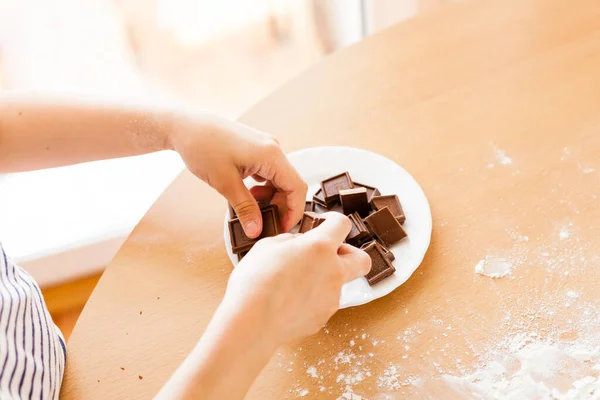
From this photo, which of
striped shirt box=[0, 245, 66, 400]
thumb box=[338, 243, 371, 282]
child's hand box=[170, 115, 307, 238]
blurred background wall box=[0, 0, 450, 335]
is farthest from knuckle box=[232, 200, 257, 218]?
blurred background wall box=[0, 0, 450, 335]

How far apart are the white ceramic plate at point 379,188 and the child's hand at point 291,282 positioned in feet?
0.42

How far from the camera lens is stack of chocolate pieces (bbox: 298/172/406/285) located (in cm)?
120

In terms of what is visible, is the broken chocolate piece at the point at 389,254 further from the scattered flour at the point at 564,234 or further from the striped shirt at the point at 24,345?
the striped shirt at the point at 24,345

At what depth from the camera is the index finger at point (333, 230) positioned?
1.05 m

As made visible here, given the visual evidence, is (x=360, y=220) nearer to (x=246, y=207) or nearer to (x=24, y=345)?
(x=246, y=207)

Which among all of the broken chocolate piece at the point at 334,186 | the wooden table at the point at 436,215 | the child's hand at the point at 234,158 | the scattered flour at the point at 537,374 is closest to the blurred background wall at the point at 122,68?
the wooden table at the point at 436,215

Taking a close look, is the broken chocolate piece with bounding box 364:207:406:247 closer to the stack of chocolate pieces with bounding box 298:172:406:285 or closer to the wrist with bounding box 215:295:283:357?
the stack of chocolate pieces with bounding box 298:172:406:285

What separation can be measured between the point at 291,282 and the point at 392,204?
0.42m

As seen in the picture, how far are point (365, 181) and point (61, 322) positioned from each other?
1723mm

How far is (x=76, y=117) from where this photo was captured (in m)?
1.19

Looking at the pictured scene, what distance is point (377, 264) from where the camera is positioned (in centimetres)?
119

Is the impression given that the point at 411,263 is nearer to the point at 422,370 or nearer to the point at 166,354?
the point at 422,370

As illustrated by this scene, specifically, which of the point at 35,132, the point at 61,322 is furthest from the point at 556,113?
the point at 61,322

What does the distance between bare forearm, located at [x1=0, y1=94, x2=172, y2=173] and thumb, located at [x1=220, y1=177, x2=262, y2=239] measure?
20cm
